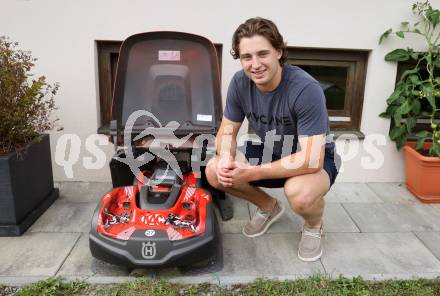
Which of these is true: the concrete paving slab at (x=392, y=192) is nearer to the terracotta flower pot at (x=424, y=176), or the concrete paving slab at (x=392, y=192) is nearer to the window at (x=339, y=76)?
the terracotta flower pot at (x=424, y=176)

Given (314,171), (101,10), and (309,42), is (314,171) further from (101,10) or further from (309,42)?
(101,10)

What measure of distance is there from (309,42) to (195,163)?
162cm

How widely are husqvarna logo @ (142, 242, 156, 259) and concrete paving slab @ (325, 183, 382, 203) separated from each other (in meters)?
1.88

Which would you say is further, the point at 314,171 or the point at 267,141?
the point at 267,141

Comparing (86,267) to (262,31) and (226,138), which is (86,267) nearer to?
(226,138)

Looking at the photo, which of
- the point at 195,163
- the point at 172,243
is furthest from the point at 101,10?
the point at 172,243

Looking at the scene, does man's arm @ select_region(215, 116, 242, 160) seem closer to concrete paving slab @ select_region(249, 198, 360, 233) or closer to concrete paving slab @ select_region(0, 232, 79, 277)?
concrete paving slab @ select_region(249, 198, 360, 233)

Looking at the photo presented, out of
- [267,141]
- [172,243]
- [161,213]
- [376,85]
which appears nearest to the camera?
[172,243]

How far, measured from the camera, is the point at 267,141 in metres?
2.58

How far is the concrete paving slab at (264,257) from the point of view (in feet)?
7.84

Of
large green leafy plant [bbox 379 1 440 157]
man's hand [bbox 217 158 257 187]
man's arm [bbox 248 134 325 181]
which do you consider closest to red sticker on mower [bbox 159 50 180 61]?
man's hand [bbox 217 158 257 187]

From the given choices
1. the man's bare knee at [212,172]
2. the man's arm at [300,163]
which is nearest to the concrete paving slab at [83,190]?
the man's bare knee at [212,172]

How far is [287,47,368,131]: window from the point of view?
3699 millimetres

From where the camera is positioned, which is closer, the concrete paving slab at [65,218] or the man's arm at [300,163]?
the man's arm at [300,163]
